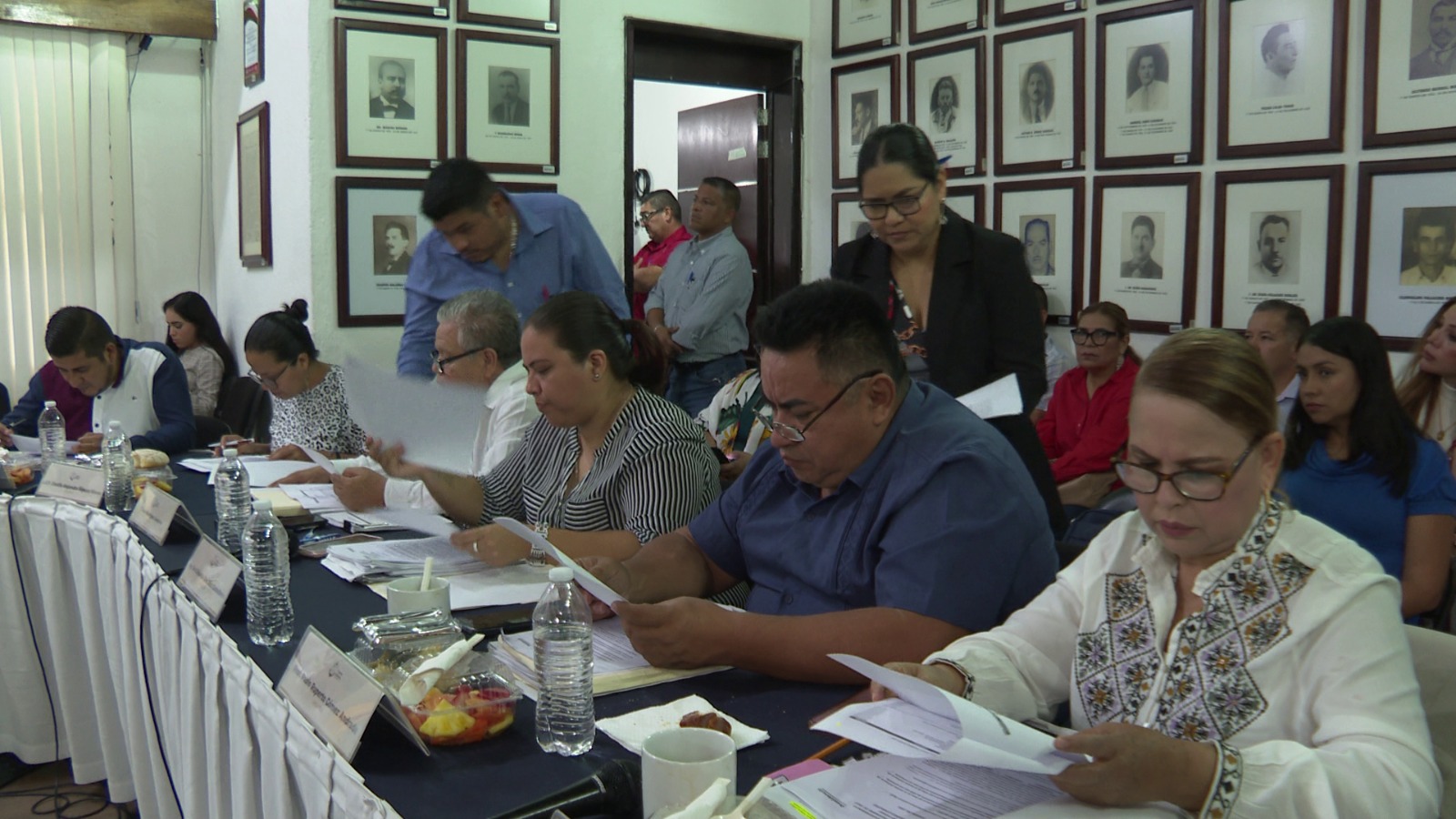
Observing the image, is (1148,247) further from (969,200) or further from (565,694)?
(565,694)

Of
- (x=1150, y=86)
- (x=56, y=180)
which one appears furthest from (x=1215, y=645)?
(x=56, y=180)

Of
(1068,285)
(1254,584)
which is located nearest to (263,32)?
(1068,285)

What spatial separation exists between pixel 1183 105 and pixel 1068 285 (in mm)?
711

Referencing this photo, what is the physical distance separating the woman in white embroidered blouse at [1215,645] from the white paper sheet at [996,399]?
46 cm

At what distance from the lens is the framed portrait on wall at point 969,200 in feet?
13.8

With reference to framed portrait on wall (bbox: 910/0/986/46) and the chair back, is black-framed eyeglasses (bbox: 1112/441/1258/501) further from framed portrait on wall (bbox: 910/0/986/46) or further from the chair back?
framed portrait on wall (bbox: 910/0/986/46)

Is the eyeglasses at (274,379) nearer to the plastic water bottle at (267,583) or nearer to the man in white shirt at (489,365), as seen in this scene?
the man in white shirt at (489,365)

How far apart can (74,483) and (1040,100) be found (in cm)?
324

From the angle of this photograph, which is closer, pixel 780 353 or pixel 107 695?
pixel 780 353

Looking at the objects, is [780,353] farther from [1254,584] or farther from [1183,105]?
[1183,105]

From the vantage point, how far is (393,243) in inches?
164

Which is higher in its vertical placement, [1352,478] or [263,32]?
[263,32]

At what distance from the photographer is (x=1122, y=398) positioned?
3.65m

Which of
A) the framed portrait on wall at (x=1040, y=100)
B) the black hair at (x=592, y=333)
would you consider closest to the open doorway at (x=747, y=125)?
the framed portrait on wall at (x=1040, y=100)
